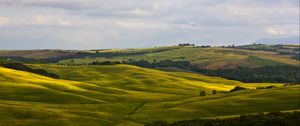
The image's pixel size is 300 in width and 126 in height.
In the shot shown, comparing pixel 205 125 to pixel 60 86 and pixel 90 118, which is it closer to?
pixel 90 118

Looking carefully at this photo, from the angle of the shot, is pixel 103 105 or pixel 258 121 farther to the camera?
pixel 103 105

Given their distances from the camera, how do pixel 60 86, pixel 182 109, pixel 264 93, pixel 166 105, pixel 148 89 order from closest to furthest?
pixel 182 109, pixel 166 105, pixel 264 93, pixel 60 86, pixel 148 89

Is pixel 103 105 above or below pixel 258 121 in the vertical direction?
below

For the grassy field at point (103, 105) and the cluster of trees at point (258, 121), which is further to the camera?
the grassy field at point (103, 105)

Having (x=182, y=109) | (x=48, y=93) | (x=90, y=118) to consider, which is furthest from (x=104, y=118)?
(x=48, y=93)

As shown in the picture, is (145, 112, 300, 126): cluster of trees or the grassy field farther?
the grassy field

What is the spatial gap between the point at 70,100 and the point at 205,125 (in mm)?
58802

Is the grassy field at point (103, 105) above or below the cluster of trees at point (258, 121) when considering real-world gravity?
below

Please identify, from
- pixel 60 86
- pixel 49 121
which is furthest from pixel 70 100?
pixel 49 121

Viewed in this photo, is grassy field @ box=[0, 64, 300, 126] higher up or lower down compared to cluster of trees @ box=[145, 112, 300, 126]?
lower down

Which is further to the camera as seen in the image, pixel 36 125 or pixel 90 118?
pixel 90 118

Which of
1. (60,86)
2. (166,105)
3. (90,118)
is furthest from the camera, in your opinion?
(60,86)

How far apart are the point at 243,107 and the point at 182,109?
1423 cm

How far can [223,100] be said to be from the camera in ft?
401
